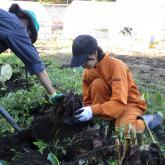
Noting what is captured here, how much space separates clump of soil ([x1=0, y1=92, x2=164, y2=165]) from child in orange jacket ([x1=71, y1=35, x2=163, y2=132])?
148 mm

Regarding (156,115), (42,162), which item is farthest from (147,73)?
(42,162)

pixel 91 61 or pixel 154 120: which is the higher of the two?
pixel 91 61

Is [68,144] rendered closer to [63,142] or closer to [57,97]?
[63,142]

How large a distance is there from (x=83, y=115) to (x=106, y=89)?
1.50ft

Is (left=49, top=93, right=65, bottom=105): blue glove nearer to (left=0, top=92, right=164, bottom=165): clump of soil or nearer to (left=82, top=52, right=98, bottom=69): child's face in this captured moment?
(left=0, top=92, right=164, bottom=165): clump of soil

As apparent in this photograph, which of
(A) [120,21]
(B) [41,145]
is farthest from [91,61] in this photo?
(A) [120,21]

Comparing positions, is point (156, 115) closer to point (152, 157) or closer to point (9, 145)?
point (9, 145)

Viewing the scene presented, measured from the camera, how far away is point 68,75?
6578 millimetres

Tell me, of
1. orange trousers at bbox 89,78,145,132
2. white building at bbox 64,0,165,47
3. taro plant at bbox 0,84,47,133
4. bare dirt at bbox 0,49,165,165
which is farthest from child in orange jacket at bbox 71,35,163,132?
white building at bbox 64,0,165,47

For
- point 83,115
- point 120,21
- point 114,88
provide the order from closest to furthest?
point 83,115, point 114,88, point 120,21

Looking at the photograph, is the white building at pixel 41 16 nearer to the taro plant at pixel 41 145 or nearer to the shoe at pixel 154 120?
the shoe at pixel 154 120

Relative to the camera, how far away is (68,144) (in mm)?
3340

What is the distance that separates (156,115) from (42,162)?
142 centimetres

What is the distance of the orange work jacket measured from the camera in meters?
3.60
